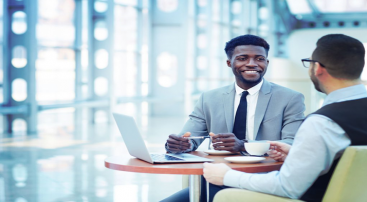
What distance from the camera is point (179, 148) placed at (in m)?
2.49

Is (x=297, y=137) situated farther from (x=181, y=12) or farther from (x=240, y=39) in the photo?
(x=181, y=12)

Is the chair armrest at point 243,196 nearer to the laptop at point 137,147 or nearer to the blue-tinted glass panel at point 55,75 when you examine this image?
the laptop at point 137,147

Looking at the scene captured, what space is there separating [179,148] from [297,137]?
85cm

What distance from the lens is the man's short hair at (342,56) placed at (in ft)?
5.86

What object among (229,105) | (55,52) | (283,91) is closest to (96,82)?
(55,52)

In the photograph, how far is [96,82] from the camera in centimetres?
1168

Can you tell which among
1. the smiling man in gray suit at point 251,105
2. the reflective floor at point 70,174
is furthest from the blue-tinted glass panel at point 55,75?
the smiling man in gray suit at point 251,105

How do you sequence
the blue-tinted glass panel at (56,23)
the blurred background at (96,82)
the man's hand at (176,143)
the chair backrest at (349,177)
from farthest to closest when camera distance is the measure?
the blue-tinted glass panel at (56,23) < the blurred background at (96,82) < the man's hand at (176,143) < the chair backrest at (349,177)

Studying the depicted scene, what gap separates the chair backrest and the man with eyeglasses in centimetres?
5

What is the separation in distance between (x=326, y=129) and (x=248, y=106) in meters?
1.10

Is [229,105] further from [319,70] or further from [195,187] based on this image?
[319,70]

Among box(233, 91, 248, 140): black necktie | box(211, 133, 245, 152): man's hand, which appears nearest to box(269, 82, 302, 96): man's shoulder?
box(233, 91, 248, 140): black necktie

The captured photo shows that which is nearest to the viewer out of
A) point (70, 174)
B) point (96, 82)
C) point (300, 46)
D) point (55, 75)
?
point (70, 174)

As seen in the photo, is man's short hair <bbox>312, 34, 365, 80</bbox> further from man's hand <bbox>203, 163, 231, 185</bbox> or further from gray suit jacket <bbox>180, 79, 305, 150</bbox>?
gray suit jacket <bbox>180, 79, 305, 150</bbox>
